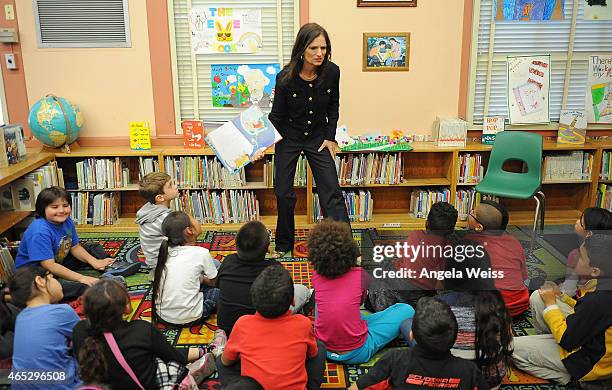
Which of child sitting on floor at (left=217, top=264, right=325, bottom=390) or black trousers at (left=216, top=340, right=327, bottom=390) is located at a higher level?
child sitting on floor at (left=217, top=264, right=325, bottom=390)

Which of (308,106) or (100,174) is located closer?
(308,106)

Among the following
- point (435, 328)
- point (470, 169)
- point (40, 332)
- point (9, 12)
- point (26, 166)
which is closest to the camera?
point (435, 328)

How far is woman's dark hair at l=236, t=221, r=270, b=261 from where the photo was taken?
2.83 metres

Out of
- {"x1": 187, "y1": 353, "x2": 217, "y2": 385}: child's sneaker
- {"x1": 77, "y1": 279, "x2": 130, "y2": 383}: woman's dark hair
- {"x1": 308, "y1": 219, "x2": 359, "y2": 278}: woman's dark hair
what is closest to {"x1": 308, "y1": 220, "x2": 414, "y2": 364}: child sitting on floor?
{"x1": 308, "y1": 219, "x2": 359, "y2": 278}: woman's dark hair

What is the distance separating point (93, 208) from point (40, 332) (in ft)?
9.10

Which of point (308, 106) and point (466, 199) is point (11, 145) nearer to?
point (308, 106)

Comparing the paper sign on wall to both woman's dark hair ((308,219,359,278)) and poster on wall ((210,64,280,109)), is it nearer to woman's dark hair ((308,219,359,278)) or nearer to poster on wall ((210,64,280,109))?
poster on wall ((210,64,280,109))

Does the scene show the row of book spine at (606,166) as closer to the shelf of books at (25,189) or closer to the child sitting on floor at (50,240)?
the child sitting on floor at (50,240)

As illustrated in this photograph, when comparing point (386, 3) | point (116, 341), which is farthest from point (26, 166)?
point (386, 3)

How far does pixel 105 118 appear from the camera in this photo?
513 centimetres

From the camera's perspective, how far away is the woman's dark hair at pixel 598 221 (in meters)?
3.02

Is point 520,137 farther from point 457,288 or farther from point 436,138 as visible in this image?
point 457,288

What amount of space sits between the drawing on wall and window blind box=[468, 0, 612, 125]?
0.04 meters

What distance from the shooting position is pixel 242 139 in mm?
4484
